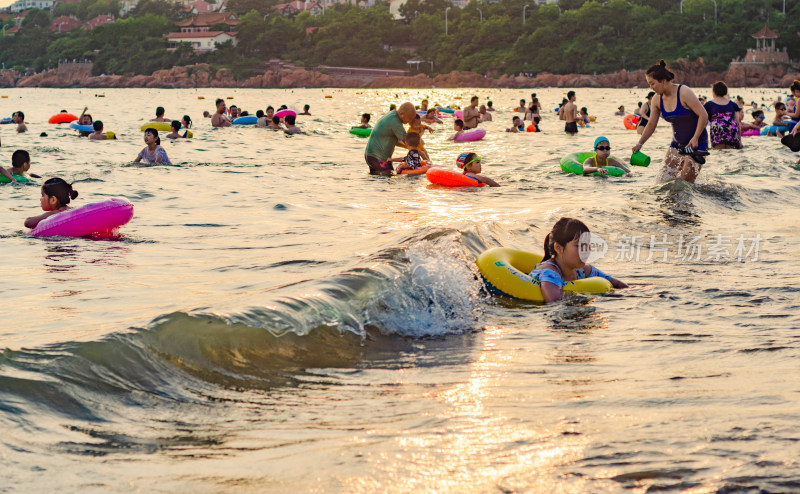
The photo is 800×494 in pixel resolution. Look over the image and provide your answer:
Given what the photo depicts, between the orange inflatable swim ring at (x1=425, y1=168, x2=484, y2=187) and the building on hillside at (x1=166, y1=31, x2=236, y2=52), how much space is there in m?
113

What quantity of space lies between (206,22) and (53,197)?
127 metres

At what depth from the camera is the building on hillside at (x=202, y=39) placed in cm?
11856

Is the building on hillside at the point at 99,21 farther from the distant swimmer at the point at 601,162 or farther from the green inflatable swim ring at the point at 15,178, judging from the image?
the distant swimmer at the point at 601,162

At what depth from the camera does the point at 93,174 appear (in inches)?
530

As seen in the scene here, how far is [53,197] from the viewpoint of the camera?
7789 millimetres

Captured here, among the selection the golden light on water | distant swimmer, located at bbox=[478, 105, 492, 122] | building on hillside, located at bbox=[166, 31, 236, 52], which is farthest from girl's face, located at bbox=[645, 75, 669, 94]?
building on hillside, located at bbox=[166, 31, 236, 52]

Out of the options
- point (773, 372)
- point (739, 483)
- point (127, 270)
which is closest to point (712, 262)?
point (773, 372)

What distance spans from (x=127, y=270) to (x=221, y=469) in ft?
13.1

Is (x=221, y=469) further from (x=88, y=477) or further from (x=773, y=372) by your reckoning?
(x=773, y=372)

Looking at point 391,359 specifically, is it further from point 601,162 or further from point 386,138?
point 601,162

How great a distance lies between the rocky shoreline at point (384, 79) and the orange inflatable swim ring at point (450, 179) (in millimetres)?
76380

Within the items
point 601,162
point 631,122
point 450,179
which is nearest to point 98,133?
point 450,179

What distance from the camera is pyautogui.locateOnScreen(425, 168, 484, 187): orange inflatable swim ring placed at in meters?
11.8

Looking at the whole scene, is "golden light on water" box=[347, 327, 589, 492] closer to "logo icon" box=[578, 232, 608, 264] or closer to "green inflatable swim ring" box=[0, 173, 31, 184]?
"logo icon" box=[578, 232, 608, 264]
